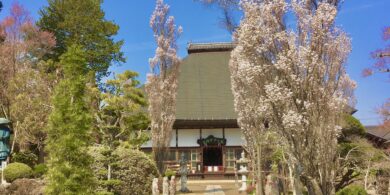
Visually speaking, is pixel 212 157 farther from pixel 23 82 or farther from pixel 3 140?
pixel 3 140

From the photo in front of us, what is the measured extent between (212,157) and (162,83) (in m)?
12.1

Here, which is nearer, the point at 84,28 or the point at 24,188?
the point at 24,188

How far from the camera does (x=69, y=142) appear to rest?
9555mm

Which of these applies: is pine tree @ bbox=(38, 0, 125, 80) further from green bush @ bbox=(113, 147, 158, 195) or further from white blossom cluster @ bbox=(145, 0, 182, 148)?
green bush @ bbox=(113, 147, 158, 195)

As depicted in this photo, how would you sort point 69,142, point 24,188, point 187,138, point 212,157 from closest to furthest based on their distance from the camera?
point 69,142, point 24,188, point 187,138, point 212,157

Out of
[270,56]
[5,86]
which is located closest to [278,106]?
[270,56]

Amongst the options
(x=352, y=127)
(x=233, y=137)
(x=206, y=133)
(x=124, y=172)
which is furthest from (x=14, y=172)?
(x=352, y=127)

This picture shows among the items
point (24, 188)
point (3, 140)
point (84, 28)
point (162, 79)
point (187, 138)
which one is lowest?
point (24, 188)

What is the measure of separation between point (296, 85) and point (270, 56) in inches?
34.5

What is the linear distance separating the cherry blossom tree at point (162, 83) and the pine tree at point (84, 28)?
1129cm

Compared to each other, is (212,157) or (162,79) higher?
(162,79)

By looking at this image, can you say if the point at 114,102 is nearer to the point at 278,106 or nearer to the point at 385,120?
the point at 278,106

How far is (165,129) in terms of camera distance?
1912 cm

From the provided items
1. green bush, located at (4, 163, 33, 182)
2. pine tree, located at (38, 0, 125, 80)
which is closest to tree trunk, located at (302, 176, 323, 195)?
green bush, located at (4, 163, 33, 182)
